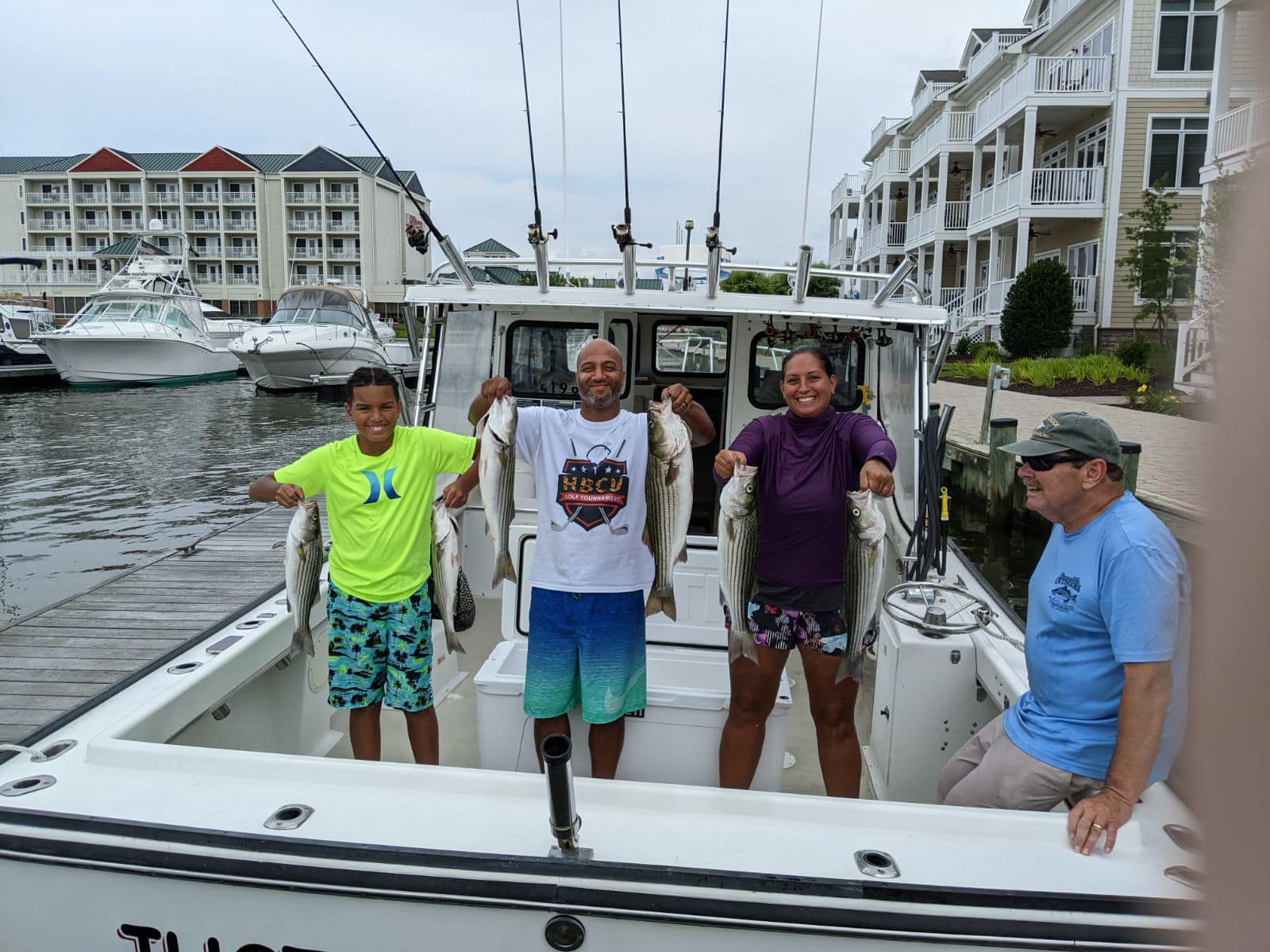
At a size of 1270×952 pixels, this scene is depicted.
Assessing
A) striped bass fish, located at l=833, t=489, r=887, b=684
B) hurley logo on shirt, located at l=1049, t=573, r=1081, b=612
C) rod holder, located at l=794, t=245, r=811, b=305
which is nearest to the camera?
hurley logo on shirt, located at l=1049, t=573, r=1081, b=612

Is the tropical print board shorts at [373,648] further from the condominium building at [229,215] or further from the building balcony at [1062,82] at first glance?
the condominium building at [229,215]

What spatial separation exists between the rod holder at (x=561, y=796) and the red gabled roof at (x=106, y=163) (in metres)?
71.0

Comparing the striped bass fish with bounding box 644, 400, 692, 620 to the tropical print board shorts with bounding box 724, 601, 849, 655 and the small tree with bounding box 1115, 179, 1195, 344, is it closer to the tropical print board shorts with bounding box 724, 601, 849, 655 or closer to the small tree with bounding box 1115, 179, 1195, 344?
the tropical print board shorts with bounding box 724, 601, 849, 655

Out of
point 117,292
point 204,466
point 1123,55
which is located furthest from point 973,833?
point 117,292

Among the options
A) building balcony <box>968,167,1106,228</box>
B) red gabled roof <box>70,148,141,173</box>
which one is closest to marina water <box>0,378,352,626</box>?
building balcony <box>968,167,1106,228</box>

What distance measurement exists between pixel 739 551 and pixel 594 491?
532mm

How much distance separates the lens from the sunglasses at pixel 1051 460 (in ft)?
7.70

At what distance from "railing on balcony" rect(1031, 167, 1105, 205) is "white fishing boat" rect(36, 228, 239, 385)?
2625cm

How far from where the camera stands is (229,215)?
60656mm

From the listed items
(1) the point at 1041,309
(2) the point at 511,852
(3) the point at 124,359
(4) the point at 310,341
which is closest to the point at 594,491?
(2) the point at 511,852

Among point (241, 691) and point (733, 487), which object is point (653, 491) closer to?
point (733, 487)

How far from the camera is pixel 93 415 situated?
21.6 meters

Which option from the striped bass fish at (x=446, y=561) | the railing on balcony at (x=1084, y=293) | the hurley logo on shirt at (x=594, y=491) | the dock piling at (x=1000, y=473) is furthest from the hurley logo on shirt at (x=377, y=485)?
the railing on balcony at (x=1084, y=293)

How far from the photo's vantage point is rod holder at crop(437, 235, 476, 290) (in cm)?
424
